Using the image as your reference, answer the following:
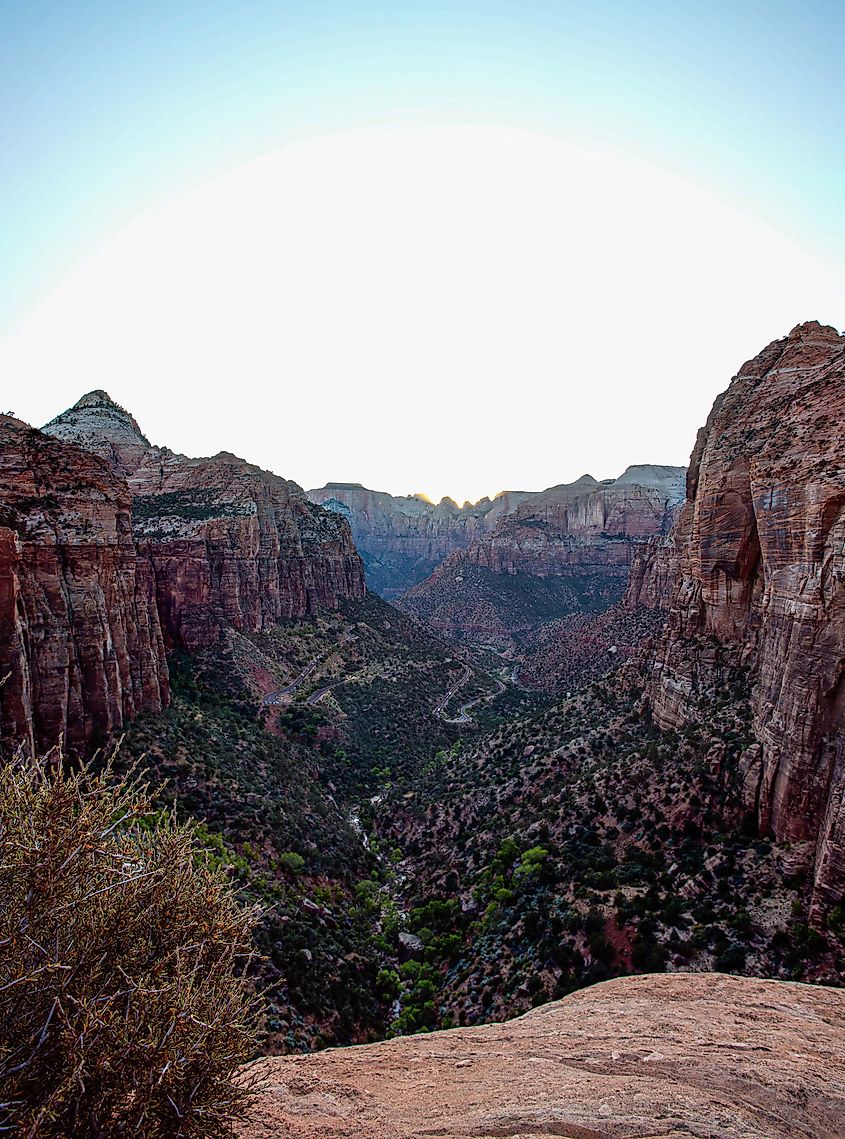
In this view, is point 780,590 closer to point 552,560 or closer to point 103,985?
point 103,985

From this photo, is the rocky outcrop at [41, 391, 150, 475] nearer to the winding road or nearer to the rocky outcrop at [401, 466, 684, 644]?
the winding road

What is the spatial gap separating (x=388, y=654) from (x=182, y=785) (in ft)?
132

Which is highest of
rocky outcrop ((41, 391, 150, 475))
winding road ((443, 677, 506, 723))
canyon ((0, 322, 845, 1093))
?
rocky outcrop ((41, 391, 150, 475))

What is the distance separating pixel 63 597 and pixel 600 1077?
951 inches

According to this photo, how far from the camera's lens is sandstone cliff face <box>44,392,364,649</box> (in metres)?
46.2

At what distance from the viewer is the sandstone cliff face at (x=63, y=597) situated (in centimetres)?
2045

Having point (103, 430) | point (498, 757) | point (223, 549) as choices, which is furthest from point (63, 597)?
point (103, 430)

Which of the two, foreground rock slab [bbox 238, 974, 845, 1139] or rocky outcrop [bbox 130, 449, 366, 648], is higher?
rocky outcrop [bbox 130, 449, 366, 648]

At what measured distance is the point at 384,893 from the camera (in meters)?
30.6

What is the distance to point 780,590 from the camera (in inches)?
846

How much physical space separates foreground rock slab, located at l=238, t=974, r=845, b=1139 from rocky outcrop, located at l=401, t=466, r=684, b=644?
3678 inches

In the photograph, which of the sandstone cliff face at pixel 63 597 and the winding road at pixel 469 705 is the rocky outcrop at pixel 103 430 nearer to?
the sandstone cliff face at pixel 63 597

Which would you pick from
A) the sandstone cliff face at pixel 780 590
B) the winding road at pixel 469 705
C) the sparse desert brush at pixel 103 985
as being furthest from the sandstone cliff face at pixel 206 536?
the sparse desert brush at pixel 103 985

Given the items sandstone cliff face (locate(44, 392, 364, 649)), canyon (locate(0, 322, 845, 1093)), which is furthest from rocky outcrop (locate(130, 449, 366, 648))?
canyon (locate(0, 322, 845, 1093))
